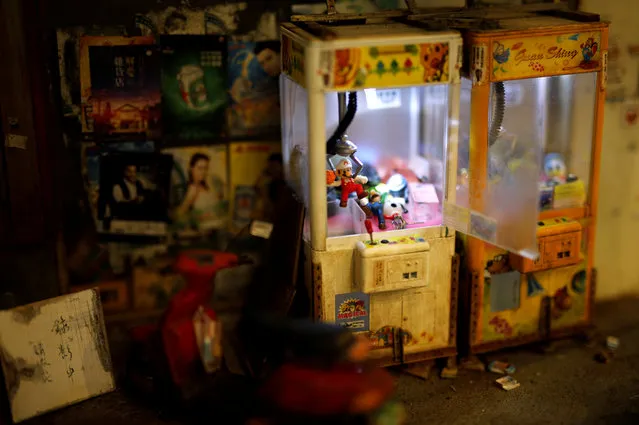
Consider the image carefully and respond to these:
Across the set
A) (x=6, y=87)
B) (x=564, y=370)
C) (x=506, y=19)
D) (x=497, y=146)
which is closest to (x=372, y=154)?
(x=497, y=146)

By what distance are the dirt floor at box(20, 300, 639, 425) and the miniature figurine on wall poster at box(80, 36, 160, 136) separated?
170cm

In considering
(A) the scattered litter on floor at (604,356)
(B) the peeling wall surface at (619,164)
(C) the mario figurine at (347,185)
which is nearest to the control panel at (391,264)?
(C) the mario figurine at (347,185)

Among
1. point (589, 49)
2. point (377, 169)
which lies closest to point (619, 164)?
point (589, 49)

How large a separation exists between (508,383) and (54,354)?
270 centimetres

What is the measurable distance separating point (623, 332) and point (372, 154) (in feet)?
7.03

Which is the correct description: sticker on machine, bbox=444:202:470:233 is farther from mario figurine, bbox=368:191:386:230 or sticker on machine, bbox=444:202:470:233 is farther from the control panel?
mario figurine, bbox=368:191:386:230

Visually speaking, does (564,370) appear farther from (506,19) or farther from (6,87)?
(6,87)

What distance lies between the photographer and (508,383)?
4781 mm

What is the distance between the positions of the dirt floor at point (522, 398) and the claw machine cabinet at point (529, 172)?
0.19 meters

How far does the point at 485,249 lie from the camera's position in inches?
189

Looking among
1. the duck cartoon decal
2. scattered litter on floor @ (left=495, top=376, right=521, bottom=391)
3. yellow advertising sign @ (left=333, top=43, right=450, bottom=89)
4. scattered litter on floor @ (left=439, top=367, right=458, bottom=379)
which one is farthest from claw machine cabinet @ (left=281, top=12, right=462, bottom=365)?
the duck cartoon decal

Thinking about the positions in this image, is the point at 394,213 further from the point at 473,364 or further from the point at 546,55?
the point at 546,55

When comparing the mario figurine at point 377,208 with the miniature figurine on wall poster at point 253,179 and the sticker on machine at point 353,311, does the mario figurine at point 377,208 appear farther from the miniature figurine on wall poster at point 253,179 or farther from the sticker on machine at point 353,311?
the miniature figurine on wall poster at point 253,179

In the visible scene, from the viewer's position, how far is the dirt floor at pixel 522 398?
446cm
